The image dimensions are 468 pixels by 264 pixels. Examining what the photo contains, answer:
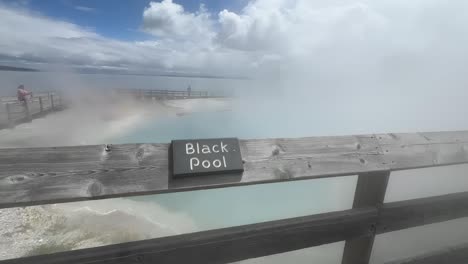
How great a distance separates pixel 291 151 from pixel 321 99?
4805cm

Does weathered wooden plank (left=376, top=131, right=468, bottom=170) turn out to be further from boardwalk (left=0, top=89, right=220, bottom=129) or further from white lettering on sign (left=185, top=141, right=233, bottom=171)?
boardwalk (left=0, top=89, right=220, bottom=129)

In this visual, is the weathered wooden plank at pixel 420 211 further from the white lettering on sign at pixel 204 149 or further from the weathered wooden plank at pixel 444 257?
the white lettering on sign at pixel 204 149

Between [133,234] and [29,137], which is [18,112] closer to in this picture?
[29,137]

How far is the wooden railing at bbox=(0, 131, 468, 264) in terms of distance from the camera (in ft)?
3.70

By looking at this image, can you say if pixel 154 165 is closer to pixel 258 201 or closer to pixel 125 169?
pixel 125 169

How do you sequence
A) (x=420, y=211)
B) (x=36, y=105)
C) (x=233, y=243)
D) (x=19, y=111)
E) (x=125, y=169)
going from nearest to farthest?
(x=125, y=169) < (x=233, y=243) < (x=420, y=211) < (x=19, y=111) < (x=36, y=105)

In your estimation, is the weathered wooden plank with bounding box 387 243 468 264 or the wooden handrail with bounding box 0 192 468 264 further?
the weathered wooden plank with bounding box 387 243 468 264

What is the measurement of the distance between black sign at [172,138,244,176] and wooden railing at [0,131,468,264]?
0.14 feet

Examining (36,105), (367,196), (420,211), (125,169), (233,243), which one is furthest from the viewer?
(36,105)

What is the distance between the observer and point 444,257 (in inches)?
83.0

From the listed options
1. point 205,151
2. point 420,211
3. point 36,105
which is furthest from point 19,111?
point 420,211

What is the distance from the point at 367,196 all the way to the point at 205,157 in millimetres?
1064

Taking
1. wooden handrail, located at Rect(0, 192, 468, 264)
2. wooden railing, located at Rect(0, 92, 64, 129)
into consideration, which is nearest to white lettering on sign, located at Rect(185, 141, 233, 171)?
wooden handrail, located at Rect(0, 192, 468, 264)

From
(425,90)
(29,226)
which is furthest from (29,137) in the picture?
(425,90)
